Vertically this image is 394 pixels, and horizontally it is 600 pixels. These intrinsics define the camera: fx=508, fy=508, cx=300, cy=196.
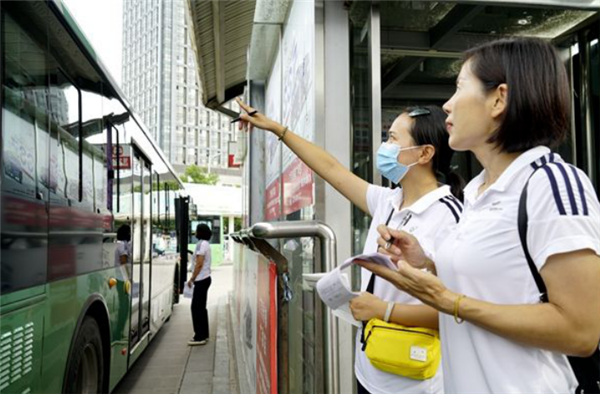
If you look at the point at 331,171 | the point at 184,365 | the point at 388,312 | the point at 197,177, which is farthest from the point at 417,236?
the point at 197,177

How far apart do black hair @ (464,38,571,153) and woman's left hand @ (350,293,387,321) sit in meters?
0.67

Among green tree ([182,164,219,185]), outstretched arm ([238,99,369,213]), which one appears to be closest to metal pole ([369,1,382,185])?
outstretched arm ([238,99,369,213])

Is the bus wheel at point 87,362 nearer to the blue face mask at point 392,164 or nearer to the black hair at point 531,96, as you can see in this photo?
the blue face mask at point 392,164

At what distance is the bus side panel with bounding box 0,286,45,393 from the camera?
257 centimetres

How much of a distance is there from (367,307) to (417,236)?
1.02 feet

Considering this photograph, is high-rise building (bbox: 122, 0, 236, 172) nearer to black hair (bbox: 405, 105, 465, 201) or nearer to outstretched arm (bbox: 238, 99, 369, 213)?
outstretched arm (bbox: 238, 99, 369, 213)

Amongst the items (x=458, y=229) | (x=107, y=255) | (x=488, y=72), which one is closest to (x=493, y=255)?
(x=458, y=229)

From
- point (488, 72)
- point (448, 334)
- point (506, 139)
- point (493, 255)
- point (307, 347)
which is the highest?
point (488, 72)

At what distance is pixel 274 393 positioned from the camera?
233 cm

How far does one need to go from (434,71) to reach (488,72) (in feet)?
13.4

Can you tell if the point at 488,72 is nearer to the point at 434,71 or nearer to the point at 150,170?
the point at 434,71

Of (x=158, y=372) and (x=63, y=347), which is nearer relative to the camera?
(x=63, y=347)

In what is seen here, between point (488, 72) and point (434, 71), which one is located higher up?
point (434, 71)

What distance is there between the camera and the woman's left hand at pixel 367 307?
1.74m
